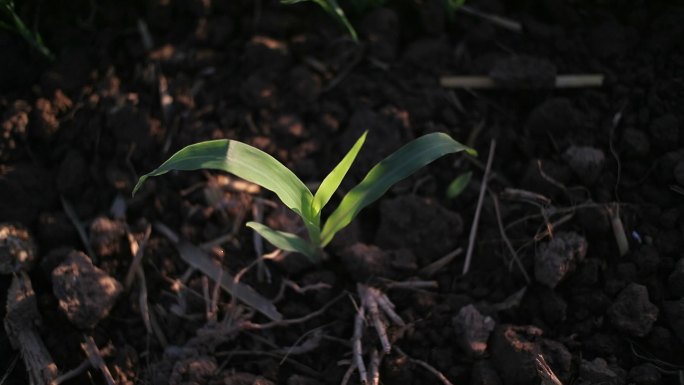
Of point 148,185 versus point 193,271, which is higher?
point 148,185

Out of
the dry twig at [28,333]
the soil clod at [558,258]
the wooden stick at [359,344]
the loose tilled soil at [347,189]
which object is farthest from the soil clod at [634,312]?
the dry twig at [28,333]

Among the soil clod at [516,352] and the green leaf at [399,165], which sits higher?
the green leaf at [399,165]

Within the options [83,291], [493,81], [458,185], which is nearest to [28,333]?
[83,291]

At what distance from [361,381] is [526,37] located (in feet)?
3.47

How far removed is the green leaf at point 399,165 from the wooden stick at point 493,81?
0.47 meters

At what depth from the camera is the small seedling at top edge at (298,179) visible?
1.12 metres

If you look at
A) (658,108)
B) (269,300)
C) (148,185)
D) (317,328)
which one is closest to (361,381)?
(317,328)

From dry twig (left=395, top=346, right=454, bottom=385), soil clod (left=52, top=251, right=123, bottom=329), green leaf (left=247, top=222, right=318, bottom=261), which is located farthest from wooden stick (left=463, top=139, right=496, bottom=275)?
soil clod (left=52, top=251, right=123, bottom=329)

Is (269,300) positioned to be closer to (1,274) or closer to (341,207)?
(341,207)

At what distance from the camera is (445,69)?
165cm

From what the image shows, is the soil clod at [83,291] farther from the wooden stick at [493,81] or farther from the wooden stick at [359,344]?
the wooden stick at [493,81]

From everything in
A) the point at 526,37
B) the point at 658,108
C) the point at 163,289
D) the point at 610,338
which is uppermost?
the point at 526,37

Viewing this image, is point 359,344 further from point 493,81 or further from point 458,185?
point 493,81

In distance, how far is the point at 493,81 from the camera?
1604mm
